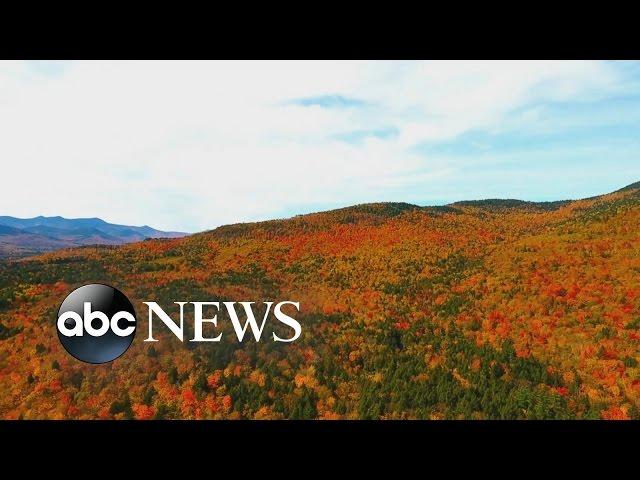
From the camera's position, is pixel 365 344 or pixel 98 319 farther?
pixel 365 344

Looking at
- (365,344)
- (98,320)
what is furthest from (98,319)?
(365,344)

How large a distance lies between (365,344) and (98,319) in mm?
19493

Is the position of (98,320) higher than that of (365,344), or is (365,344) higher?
(98,320)

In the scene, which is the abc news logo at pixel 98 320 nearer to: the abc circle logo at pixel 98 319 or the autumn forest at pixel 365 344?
the abc circle logo at pixel 98 319

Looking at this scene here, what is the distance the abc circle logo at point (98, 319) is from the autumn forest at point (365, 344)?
285cm

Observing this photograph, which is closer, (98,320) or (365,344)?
(98,320)

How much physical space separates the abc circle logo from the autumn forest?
2.85 metres

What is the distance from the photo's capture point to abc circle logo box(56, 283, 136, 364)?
19.3m

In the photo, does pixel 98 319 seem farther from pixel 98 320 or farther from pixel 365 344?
pixel 365 344

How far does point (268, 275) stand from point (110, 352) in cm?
2139

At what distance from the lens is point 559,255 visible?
149 ft

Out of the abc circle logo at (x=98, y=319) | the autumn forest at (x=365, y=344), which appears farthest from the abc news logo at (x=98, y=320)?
the autumn forest at (x=365, y=344)

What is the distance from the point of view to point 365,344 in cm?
3356
